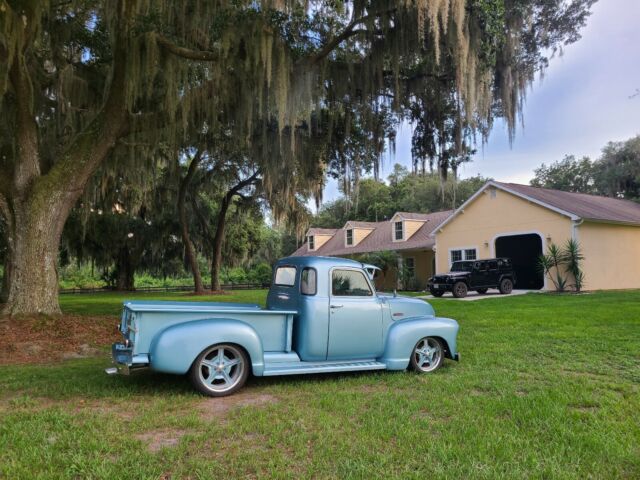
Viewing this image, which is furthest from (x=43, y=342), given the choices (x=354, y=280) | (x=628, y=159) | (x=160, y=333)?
(x=628, y=159)

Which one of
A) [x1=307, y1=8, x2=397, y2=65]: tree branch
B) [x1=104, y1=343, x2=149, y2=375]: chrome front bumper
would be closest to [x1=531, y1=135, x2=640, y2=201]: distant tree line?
[x1=307, y1=8, x2=397, y2=65]: tree branch

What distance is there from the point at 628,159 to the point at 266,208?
26.8 m

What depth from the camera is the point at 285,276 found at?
6.16m

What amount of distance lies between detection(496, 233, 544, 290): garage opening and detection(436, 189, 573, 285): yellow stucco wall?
1.74 ft

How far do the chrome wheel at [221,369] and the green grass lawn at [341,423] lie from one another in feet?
0.61

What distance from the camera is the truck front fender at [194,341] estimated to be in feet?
15.4

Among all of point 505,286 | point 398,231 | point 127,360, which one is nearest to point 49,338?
point 127,360

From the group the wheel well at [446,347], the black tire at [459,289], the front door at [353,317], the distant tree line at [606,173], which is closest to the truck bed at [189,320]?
the front door at [353,317]

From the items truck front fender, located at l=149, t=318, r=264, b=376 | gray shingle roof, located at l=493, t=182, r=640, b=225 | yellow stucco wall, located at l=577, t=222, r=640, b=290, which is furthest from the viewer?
gray shingle roof, located at l=493, t=182, r=640, b=225

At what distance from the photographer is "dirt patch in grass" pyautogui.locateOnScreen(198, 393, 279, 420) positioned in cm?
428

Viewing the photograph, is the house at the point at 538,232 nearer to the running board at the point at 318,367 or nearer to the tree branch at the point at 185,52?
the tree branch at the point at 185,52

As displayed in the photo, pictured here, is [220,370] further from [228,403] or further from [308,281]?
[308,281]

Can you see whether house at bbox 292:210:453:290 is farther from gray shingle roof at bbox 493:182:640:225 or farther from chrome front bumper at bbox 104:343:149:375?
chrome front bumper at bbox 104:343:149:375

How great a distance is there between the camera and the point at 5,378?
227 inches
